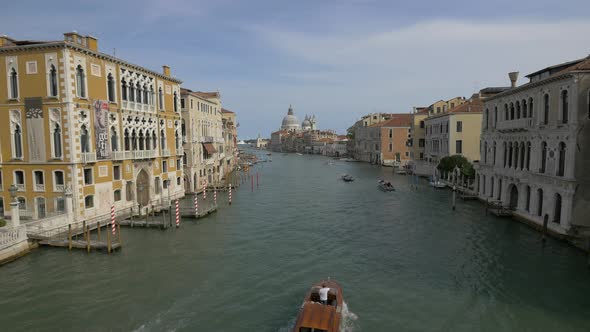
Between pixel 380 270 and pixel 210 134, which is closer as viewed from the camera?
pixel 380 270

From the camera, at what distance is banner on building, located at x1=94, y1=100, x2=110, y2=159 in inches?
947

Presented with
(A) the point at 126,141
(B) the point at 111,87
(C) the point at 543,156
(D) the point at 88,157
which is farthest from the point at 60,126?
(C) the point at 543,156

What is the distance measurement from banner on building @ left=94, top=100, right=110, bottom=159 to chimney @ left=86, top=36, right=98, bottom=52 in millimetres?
3631

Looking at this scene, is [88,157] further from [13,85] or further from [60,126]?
[13,85]

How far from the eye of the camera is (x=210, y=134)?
1876 inches

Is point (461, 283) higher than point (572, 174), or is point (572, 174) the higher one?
point (572, 174)

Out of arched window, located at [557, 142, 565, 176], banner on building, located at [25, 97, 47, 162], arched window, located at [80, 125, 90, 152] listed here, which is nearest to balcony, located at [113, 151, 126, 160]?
arched window, located at [80, 125, 90, 152]

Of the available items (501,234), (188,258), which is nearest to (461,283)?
(501,234)

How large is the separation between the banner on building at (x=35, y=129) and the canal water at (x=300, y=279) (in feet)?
20.4

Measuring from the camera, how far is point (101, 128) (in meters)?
24.4

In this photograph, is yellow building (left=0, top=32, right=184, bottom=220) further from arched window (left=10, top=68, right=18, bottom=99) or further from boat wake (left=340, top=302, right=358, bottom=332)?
boat wake (left=340, top=302, right=358, bottom=332)

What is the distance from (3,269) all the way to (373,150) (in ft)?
272

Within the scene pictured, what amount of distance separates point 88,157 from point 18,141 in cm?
412

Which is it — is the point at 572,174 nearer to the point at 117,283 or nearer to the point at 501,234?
the point at 501,234
